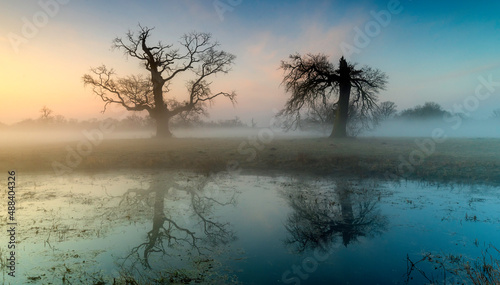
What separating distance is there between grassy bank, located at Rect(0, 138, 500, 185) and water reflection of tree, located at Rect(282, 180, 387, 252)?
162 inches

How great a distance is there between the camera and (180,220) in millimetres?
9328

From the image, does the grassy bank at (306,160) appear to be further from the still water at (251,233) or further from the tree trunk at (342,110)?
the tree trunk at (342,110)

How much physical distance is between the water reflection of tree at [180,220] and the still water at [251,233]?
4cm

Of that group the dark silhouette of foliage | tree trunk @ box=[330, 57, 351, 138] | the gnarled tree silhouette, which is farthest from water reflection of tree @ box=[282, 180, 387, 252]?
the dark silhouette of foliage

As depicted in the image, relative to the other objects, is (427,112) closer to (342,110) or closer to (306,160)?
(342,110)

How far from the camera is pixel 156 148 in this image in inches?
1005

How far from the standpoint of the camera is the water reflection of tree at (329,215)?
308 inches

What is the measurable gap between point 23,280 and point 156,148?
2038 centimetres

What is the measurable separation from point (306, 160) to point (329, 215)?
1022cm

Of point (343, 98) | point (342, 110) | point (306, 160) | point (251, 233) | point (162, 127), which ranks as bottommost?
point (251, 233)

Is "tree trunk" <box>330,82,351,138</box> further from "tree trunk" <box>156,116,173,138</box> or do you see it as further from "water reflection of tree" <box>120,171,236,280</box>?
"water reflection of tree" <box>120,171,236,280</box>

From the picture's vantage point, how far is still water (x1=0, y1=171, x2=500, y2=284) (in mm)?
→ 5930

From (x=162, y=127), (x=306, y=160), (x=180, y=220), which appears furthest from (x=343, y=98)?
(x=180, y=220)

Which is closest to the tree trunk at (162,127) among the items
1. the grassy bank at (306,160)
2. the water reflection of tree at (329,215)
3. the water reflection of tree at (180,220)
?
the grassy bank at (306,160)
